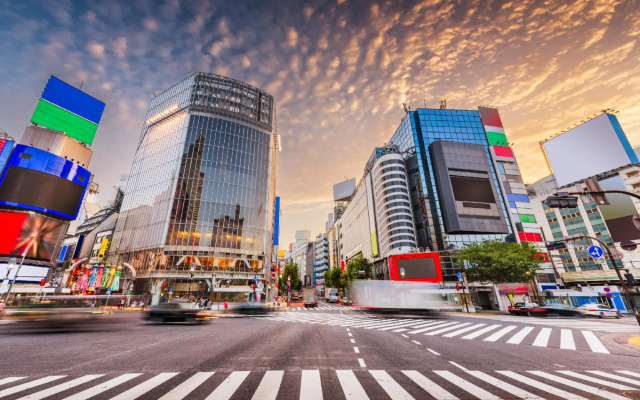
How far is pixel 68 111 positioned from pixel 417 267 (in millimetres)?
94373

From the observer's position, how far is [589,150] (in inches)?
2397

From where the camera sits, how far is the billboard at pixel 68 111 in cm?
6198

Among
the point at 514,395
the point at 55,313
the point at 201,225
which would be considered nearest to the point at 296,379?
the point at 514,395

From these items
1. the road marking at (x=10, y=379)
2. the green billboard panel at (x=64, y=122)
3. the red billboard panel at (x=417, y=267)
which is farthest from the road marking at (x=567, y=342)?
the green billboard panel at (x=64, y=122)

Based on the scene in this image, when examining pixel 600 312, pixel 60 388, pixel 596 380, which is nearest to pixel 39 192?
pixel 60 388

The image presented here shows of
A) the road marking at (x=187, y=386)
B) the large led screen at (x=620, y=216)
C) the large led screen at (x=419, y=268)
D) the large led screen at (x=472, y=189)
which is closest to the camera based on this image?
the road marking at (x=187, y=386)

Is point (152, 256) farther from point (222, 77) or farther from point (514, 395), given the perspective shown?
point (514, 395)

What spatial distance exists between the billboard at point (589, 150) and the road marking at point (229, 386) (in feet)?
273

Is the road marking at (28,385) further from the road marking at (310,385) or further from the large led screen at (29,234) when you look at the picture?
the large led screen at (29,234)

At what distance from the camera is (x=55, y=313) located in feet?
47.5

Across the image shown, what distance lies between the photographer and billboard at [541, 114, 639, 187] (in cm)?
5734

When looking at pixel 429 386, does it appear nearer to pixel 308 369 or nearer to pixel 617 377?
pixel 308 369

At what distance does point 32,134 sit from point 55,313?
77.4 meters

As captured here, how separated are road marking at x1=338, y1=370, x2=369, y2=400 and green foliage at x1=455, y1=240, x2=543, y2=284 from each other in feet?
121
